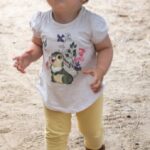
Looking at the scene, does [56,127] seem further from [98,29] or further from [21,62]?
[98,29]

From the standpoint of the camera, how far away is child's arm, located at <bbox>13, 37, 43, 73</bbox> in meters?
1.77

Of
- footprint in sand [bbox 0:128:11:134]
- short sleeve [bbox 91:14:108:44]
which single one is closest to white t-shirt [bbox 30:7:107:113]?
short sleeve [bbox 91:14:108:44]

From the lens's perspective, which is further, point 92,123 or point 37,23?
point 92,123

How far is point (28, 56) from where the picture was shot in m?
1.78

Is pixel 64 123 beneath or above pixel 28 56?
beneath

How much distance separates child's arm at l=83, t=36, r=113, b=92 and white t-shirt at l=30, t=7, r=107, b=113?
26 millimetres

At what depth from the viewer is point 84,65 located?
1.69 meters

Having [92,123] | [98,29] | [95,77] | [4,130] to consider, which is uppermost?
[98,29]

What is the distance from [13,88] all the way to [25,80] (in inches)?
5.0

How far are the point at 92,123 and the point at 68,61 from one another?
320mm

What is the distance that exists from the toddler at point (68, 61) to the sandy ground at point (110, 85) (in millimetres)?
535

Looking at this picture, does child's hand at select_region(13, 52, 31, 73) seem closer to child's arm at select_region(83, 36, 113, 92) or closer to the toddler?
the toddler

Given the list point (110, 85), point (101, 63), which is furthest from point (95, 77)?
point (110, 85)

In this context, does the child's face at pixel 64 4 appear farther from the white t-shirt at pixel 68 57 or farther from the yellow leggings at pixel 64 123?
the yellow leggings at pixel 64 123
